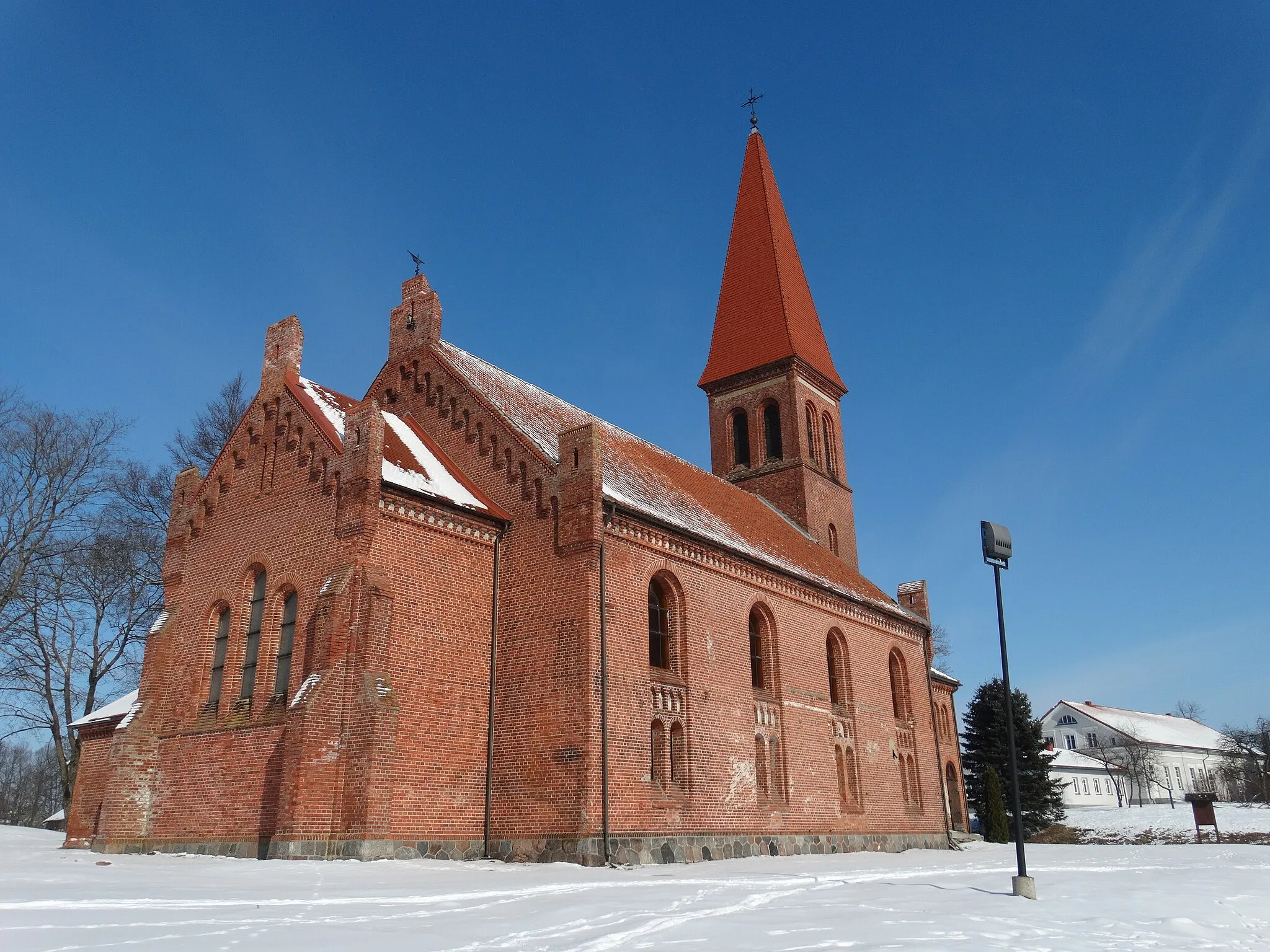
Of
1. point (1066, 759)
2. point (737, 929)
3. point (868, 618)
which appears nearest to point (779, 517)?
point (868, 618)

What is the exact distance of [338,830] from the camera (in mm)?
15266

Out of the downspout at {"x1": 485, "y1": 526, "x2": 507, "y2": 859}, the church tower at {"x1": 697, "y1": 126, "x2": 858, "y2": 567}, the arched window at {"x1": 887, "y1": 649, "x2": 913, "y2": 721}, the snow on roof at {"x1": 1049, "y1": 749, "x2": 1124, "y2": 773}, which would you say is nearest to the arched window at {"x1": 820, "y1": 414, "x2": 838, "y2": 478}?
the church tower at {"x1": 697, "y1": 126, "x2": 858, "y2": 567}

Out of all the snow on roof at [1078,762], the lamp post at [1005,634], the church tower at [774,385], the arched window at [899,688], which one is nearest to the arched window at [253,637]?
the lamp post at [1005,634]

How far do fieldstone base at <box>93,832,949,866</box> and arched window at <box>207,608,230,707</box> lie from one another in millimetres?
2653

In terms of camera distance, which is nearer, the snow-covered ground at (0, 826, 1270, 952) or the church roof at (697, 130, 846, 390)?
the snow-covered ground at (0, 826, 1270, 952)

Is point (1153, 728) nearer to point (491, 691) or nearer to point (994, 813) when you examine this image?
point (994, 813)

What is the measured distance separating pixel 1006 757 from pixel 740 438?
18.7 m

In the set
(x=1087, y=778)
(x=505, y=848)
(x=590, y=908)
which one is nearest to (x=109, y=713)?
(x=505, y=848)

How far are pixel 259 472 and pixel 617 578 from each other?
7.63 m

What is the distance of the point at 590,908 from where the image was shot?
9.51 metres

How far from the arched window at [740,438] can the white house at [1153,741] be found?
5904 centimetres

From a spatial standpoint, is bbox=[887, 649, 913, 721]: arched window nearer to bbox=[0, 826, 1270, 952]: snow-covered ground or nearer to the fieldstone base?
the fieldstone base

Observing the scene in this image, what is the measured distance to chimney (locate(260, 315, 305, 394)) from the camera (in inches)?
804

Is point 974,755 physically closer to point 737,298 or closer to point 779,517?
point 779,517
